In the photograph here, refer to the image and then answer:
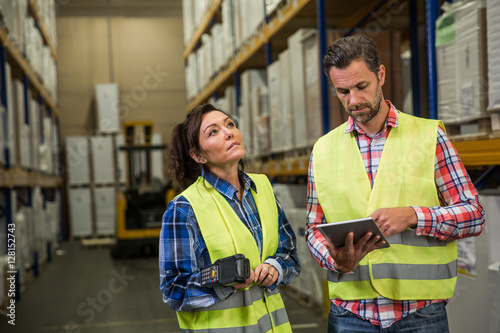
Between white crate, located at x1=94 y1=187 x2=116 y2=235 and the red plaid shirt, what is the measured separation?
11.5 meters

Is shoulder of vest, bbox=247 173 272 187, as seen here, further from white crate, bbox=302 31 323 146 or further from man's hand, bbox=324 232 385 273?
white crate, bbox=302 31 323 146

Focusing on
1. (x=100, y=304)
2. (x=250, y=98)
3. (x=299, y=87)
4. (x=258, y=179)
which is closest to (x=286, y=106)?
(x=299, y=87)

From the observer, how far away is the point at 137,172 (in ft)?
45.1

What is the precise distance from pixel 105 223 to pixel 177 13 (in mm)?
6321

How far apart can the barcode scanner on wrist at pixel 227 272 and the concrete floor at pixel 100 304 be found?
3.06m

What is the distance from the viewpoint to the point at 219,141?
1898 mm

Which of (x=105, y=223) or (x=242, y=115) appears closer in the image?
(x=242, y=115)

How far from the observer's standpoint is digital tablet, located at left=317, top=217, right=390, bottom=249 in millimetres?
1553

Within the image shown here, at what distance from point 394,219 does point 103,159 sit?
1233cm

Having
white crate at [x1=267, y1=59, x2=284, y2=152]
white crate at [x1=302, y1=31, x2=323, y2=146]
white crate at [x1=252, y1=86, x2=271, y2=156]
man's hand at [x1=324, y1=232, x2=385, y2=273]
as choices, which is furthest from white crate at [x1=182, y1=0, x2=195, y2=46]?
man's hand at [x1=324, y1=232, x2=385, y2=273]

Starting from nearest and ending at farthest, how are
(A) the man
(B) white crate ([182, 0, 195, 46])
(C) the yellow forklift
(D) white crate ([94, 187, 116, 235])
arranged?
1. (A) the man
2. (C) the yellow forklift
3. (B) white crate ([182, 0, 195, 46])
4. (D) white crate ([94, 187, 116, 235])

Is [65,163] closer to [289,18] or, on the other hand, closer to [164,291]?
[289,18]

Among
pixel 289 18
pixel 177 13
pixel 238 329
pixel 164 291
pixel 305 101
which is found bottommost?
pixel 238 329

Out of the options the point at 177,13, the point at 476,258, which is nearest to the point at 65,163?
the point at 177,13
